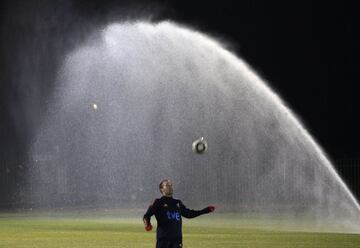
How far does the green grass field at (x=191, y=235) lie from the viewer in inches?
905

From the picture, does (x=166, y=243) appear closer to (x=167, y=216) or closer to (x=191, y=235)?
(x=167, y=216)

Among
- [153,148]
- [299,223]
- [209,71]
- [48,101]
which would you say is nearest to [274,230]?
[299,223]

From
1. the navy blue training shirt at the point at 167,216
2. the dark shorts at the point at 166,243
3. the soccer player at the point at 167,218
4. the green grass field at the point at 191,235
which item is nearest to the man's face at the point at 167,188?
the soccer player at the point at 167,218

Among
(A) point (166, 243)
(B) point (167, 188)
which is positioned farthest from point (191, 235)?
(B) point (167, 188)

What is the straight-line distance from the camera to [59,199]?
57.8m

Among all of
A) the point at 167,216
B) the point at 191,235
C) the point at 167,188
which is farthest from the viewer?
the point at 191,235

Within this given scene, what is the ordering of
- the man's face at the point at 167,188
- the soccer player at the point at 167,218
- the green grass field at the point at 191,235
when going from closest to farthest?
the man's face at the point at 167,188 → the soccer player at the point at 167,218 → the green grass field at the point at 191,235

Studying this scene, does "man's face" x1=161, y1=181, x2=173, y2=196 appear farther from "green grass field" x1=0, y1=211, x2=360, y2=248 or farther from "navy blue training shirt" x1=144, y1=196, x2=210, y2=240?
"green grass field" x1=0, y1=211, x2=360, y2=248

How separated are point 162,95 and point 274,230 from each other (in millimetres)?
14172

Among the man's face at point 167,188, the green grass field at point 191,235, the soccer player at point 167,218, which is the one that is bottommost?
the green grass field at point 191,235

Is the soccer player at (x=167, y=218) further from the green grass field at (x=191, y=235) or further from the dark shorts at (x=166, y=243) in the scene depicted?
the green grass field at (x=191, y=235)

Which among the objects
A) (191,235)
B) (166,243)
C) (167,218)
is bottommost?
(191,235)

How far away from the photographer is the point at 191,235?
26781mm

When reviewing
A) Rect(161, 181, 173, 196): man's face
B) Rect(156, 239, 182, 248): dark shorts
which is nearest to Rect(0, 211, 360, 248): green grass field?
Rect(156, 239, 182, 248): dark shorts
